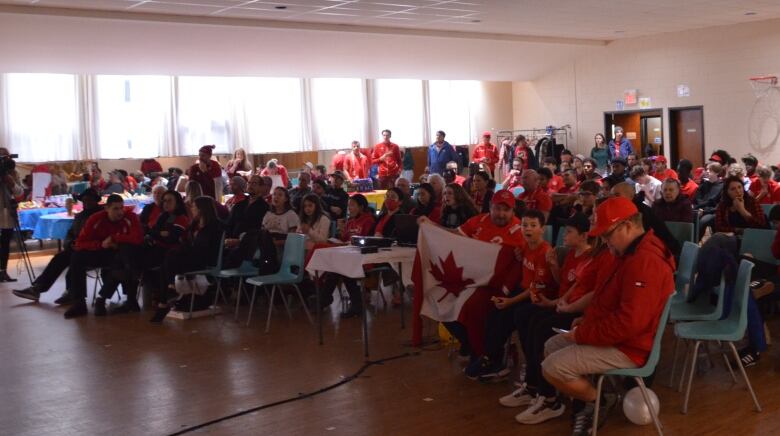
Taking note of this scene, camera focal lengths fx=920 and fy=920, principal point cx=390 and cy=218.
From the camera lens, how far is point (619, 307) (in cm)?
420

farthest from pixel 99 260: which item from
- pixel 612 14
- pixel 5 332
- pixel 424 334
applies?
pixel 612 14

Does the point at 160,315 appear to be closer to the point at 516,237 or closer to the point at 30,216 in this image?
the point at 516,237

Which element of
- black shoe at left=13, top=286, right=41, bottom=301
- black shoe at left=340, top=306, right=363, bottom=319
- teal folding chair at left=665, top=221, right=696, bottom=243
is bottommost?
black shoe at left=340, top=306, right=363, bottom=319

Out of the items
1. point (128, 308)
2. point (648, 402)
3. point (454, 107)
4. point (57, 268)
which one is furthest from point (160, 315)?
point (454, 107)

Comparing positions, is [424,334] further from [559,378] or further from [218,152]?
[218,152]

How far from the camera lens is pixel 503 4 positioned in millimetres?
12094

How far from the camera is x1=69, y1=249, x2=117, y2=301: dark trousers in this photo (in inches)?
341

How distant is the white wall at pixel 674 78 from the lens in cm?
1491

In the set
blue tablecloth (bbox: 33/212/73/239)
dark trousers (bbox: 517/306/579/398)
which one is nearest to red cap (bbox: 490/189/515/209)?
dark trousers (bbox: 517/306/579/398)

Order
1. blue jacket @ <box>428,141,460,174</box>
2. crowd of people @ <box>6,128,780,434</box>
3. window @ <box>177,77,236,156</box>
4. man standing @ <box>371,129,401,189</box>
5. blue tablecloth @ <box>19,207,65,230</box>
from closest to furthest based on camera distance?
1. crowd of people @ <box>6,128,780,434</box>
2. blue tablecloth @ <box>19,207,65,230</box>
3. man standing @ <box>371,129,401,189</box>
4. blue jacket @ <box>428,141,460,174</box>
5. window @ <box>177,77,236,156</box>

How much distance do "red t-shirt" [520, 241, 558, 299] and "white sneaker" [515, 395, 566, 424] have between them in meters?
0.69

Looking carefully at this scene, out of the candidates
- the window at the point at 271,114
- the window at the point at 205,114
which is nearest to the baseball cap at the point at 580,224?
the window at the point at 205,114

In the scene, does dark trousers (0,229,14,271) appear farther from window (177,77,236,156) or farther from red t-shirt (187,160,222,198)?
window (177,77,236,156)

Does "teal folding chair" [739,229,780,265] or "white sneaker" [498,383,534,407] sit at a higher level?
"teal folding chair" [739,229,780,265]
